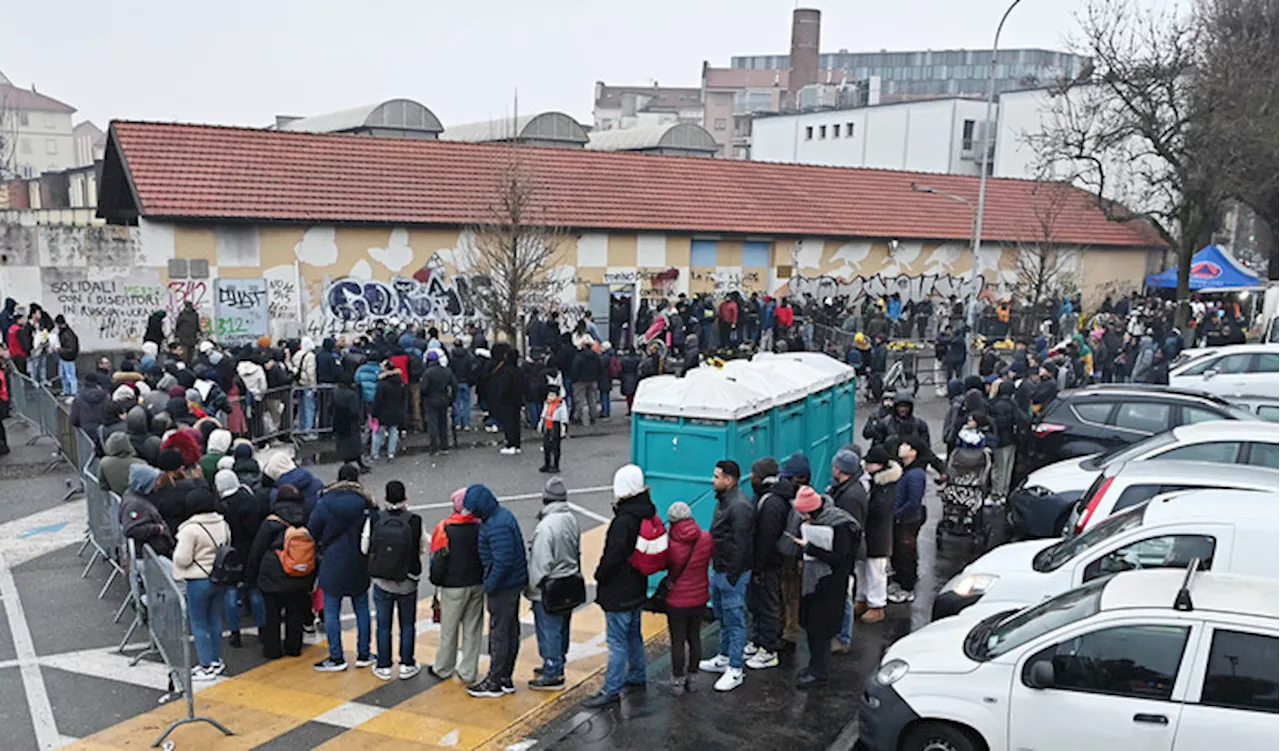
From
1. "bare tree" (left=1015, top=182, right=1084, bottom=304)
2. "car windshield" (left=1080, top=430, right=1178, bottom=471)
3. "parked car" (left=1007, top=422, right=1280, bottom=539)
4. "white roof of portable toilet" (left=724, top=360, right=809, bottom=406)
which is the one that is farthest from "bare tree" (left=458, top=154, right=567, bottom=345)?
"bare tree" (left=1015, top=182, right=1084, bottom=304)

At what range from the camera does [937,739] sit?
21.5ft

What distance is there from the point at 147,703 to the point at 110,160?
772 inches

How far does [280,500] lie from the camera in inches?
331

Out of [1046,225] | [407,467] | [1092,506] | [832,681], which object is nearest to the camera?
[832,681]

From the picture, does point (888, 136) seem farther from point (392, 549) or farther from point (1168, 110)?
point (392, 549)

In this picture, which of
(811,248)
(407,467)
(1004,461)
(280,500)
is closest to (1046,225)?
(811,248)

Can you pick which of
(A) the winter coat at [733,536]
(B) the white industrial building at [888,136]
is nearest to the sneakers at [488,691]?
(A) the winter coat at [733,536]

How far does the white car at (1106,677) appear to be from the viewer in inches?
223

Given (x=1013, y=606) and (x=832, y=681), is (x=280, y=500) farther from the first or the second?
(x=1013, y=606)

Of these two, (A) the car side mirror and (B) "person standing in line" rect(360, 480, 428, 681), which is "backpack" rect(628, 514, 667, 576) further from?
(A) the car side mirror

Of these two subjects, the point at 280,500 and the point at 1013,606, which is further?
the point at 280,500

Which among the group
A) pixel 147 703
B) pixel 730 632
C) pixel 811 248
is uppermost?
pixel 811 248

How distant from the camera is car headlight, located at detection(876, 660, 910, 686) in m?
6.71

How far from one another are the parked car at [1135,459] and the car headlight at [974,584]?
9.25 feet
